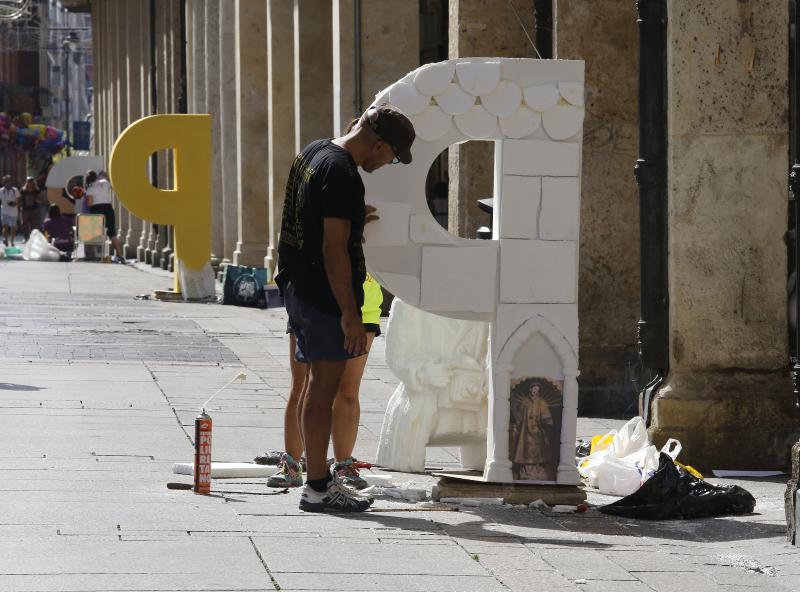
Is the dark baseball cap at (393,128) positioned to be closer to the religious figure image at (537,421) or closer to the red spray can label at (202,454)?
the religious figure image at (537,421)

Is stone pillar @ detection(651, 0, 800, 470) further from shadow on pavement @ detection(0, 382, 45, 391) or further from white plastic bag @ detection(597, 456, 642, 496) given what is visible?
shadow on pavement @ detection(0, 382, 45, 391)

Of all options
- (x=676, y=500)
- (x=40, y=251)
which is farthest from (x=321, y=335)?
(x=40, y=251)

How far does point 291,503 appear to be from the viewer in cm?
804

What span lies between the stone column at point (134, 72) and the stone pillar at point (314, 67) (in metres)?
22.5

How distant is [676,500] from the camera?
321 inches

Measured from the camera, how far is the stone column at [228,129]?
96.7 feet

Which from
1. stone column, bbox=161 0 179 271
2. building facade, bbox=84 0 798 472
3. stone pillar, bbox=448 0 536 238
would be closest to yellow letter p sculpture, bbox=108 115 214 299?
building facade, bbox=84 0 798 472

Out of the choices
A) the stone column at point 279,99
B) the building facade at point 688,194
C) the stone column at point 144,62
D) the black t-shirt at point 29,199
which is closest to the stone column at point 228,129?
the stone column at point 279,99

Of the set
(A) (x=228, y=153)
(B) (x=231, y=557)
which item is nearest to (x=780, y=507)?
(B) (x=231, y=557)

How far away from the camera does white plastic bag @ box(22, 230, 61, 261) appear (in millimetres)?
37188

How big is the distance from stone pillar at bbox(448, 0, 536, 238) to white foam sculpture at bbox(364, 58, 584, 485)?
19.8 feet

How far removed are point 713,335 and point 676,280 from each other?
350 mm

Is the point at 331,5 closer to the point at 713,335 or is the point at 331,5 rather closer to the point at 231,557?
the point at 713,335

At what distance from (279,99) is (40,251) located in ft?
43.1
